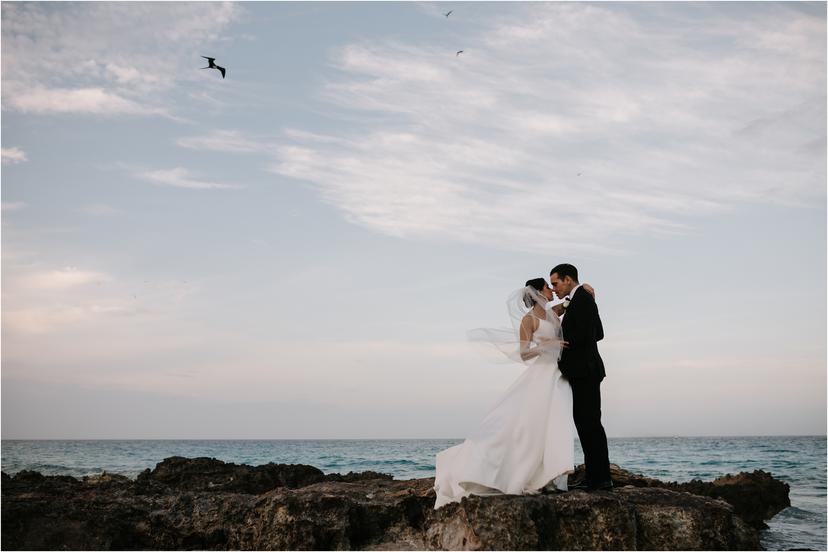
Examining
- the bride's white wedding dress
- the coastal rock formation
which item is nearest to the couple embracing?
the bride's white wedding dress

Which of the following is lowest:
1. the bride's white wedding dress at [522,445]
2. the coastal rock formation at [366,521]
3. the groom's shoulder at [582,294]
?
the coastal rock formation at [366,521]

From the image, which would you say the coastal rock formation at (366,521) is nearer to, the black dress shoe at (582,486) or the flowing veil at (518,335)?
the black dress shoe at (582,486)

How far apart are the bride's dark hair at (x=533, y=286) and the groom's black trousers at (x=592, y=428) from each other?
1.15 meters

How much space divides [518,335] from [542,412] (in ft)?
3.43

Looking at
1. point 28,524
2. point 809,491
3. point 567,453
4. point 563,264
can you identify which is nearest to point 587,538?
point 567,453

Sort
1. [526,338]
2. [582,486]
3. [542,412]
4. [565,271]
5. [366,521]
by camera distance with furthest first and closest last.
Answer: [565,271] → [526,338] → [582,486] → [542,412] → [366,521]

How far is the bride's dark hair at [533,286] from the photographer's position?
898cm

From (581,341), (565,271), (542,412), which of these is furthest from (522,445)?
(565,271)

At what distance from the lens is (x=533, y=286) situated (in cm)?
902

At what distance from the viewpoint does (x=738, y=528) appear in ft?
25.8

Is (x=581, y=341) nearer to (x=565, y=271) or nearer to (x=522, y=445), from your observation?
(x=565, y=271)

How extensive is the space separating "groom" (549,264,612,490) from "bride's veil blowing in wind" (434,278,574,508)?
15cm

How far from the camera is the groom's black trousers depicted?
8.48 meters

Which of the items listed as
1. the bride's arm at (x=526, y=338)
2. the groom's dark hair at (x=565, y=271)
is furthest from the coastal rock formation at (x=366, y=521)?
the groom's dark hair at (x=565, y=271)
